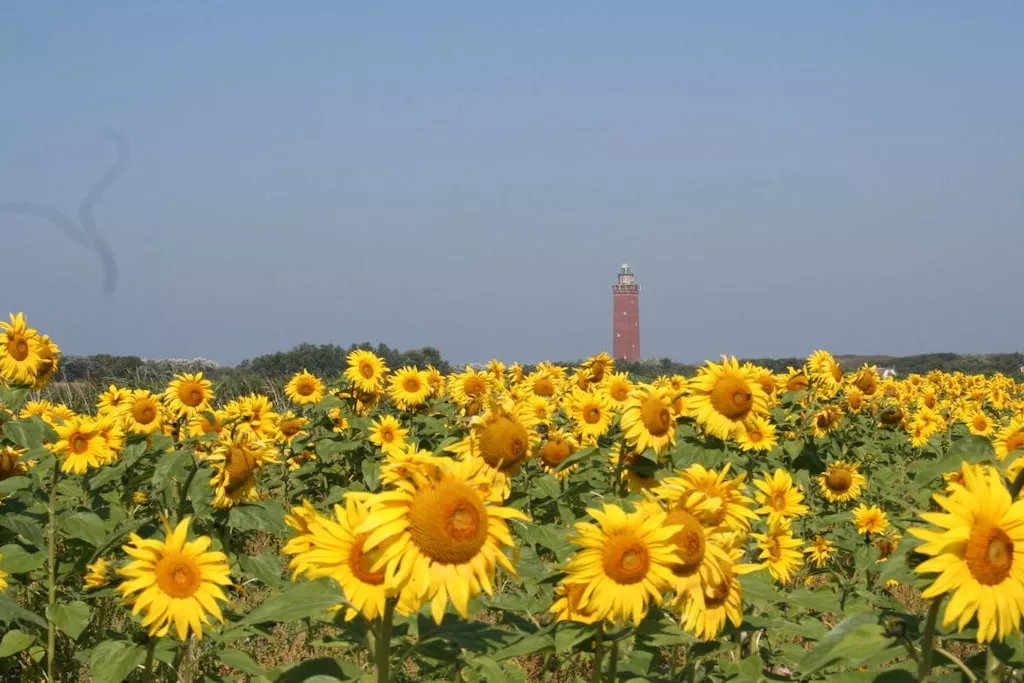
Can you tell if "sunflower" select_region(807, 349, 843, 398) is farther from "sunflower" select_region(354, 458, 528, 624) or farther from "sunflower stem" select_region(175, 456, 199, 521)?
"sunflower" select_region(354, 458, 528, 624)

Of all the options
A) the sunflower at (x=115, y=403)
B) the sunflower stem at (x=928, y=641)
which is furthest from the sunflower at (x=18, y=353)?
the sunflower stem at (x=928, y=641)

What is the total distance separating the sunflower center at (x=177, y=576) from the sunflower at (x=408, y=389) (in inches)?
278

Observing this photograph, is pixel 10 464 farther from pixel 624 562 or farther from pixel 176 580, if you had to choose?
pixel 624 562

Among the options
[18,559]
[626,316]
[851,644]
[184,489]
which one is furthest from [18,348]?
[626,316]

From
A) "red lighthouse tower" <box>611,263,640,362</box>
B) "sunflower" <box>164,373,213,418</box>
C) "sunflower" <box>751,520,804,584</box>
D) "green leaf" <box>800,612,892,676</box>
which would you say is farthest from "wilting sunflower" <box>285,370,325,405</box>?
"red lighthouse tower" <box>611,263,640,362</box>

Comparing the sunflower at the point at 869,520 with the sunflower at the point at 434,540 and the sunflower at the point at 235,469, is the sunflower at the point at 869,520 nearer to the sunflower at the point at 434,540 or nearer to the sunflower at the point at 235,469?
the sunflower at the point at 235,469

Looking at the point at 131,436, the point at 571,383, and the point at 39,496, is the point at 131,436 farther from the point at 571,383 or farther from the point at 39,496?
the point at 571,383

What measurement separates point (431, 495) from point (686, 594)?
0.79 meters

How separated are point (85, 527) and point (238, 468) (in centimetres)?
110

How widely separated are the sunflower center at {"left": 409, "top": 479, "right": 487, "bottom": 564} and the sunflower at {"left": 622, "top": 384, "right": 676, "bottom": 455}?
8.36ft

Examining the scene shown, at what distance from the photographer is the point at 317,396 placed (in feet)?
34.2

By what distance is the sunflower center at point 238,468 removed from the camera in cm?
404

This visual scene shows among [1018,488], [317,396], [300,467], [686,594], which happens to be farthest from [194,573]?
[317,396]

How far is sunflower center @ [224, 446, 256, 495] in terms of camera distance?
13.2 ft
